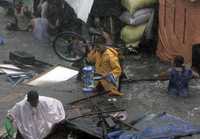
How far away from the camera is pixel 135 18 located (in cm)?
1433

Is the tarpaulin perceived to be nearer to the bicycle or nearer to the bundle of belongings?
the bundle of belongings

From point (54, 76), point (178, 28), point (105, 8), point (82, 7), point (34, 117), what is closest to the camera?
point (34, 117)

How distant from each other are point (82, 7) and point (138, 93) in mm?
3071

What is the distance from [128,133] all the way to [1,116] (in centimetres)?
277

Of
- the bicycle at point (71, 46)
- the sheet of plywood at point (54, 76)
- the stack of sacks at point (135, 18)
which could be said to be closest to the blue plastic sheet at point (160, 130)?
the sheet of plywood at point (54, 76)

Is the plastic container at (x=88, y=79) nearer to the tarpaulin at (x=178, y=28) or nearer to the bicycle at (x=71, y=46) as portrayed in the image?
the bicycle at (x=71, y=46)

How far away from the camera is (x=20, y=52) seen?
14.4 meters

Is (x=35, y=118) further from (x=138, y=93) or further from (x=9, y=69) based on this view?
(x=9, y=69)

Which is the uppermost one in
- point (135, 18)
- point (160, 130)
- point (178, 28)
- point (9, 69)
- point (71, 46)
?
point (135, 18)

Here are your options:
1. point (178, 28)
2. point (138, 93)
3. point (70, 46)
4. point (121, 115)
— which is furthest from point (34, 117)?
point (178, 28)

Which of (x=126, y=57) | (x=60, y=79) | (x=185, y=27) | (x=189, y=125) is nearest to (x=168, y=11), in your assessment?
(x=185, y=27)

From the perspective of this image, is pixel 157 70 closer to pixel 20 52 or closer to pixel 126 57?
pixel 126 57

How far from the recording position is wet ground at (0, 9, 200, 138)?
1135 cm

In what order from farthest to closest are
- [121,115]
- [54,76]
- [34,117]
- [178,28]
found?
1. [178,28]
2. [54,76]
3. [121,115]
4. [34,117]
